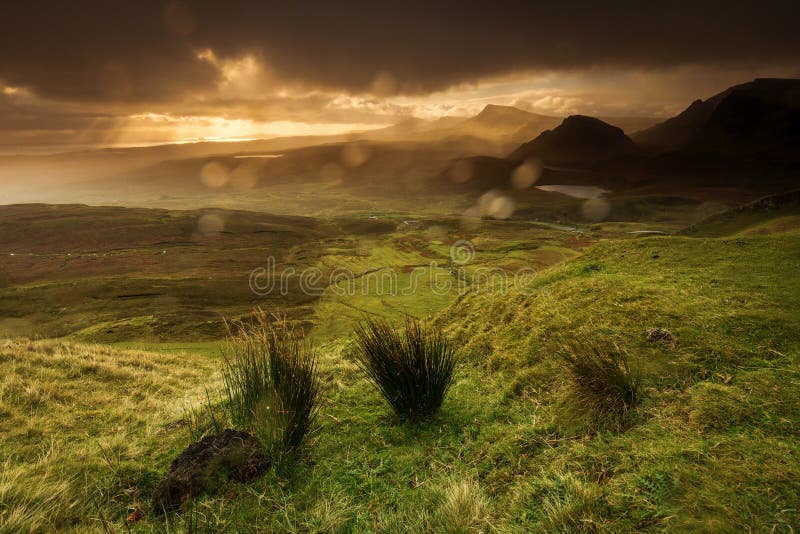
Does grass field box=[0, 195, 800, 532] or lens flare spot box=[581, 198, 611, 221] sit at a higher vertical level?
grass field box=[0, 195, 800, 532]

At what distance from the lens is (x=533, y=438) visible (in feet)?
14.5

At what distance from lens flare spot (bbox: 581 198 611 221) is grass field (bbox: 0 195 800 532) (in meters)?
159

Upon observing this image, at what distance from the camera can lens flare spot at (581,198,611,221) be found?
15091 cm

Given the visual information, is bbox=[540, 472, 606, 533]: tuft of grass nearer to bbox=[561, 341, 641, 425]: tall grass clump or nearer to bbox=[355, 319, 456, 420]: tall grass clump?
bbox=[561, 341, 641, 425]: tall grass clump

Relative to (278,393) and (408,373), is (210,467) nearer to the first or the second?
(278,393)

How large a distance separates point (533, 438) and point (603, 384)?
1.08 m

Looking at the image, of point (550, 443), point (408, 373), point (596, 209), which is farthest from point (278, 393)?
point (596, 209)

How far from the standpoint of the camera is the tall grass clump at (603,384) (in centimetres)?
433

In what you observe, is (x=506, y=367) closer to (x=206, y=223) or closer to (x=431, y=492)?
(x=431, y=492)

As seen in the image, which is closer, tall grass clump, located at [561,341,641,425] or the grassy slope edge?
the grassy slope edge

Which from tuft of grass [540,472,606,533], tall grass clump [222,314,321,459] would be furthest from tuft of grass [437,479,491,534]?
tall grass clump [222,314,321,459]

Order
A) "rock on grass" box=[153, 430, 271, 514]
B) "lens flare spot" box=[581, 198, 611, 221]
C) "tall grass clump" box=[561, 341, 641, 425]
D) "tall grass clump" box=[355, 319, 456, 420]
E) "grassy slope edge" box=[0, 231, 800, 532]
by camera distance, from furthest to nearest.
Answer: "lens flare spot" box=[581, 198, 611, 221] < "tall grass clump" box=[355, 319, 456, 420] < "tall grass clump" box=[561, 341, 641, 425] < "rock on grass" box=[153, 430, 271, 514] < "grassy slope edge" box=[0, 231, 800, 532]

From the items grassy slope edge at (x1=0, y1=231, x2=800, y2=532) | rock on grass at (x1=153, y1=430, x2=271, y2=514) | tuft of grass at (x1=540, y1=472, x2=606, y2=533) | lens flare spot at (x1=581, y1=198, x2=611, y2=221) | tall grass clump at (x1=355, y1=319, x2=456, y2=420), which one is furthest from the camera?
lens flare spot at (x1=581, y1=198, x2=611, y2=221)

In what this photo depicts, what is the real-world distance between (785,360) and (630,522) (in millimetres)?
3269
